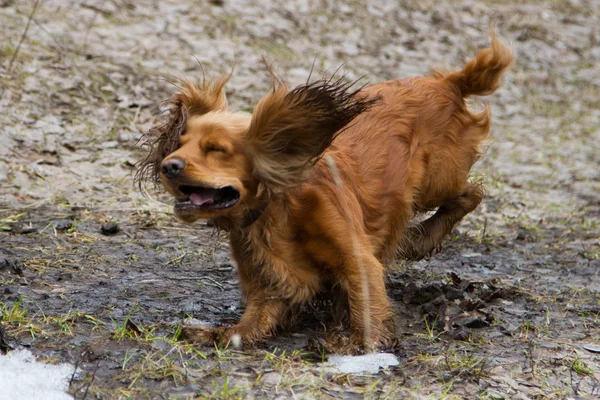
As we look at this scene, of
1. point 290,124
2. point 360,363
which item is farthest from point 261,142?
point 360,363

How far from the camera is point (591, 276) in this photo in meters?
5.88

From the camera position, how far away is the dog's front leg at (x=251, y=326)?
4066 millimetres

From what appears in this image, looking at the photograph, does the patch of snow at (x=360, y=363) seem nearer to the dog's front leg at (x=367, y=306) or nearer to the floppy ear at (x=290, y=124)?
the dog's front leg at (x=367, y=306)

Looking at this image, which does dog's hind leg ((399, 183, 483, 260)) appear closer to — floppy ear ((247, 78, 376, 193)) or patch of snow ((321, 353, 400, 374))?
patch of snow ((321, 353, 400, 374))

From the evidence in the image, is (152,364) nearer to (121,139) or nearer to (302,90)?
(302,90)

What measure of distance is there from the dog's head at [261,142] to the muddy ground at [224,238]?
712mm

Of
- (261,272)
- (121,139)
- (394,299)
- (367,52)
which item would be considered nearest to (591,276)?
(394,299)

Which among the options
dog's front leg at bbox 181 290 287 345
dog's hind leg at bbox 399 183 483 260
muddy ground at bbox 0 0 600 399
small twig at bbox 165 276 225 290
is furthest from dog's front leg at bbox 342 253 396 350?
dog's hind leg at bbox 399 183 483 260

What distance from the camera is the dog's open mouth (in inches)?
149

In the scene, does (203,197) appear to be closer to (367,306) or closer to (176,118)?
(176,118)

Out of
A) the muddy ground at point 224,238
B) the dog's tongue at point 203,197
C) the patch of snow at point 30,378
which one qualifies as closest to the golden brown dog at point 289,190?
the dog's tongue at point 203,197

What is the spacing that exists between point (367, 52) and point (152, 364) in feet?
24.7

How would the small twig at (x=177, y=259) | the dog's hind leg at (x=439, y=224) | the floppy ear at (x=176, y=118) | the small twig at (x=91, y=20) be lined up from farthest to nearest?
the small twig at (x=91, y=20) < the dog's hind leg at (x=439, y=224) < the small twig at (x=177, y=259) < the floppy ear at (x=176, y=118)

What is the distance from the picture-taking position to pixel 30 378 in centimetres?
351
